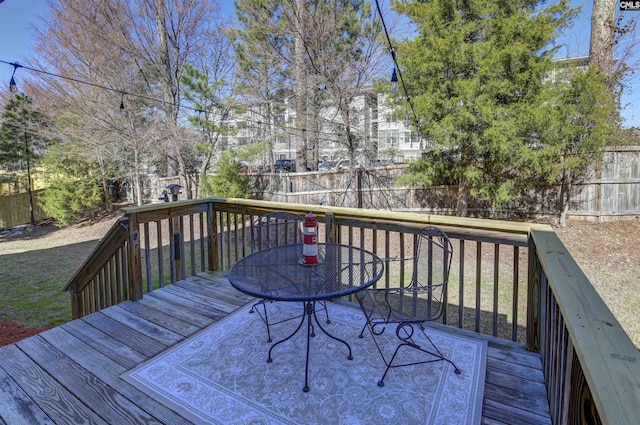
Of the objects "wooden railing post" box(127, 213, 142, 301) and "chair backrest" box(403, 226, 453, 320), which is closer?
"chair backrest" box(403, 226, 453, 320)

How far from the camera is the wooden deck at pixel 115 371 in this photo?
5.66 feet

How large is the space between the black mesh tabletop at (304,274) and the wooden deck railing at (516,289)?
40 cm

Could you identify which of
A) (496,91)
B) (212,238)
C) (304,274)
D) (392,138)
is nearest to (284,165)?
(392,138)

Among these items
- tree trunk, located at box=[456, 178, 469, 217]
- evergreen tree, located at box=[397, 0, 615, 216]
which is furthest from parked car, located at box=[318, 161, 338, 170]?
tree trunk, located at box=[456, 178, 469, 217]

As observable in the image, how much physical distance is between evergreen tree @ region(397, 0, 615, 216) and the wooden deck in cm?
588

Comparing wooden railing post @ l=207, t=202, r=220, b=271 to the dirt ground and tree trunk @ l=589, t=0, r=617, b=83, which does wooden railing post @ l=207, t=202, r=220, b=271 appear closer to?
the dirt ground

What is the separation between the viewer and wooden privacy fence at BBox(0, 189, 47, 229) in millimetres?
11500

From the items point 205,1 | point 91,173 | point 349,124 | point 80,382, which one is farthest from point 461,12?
point 91,173

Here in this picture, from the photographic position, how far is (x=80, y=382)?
6.46 ft

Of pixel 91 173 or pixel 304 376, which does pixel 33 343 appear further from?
pixel 91 173

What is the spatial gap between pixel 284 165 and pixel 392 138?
383cm

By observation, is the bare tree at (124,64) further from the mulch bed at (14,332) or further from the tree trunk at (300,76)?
the mulch bed at (14,332)

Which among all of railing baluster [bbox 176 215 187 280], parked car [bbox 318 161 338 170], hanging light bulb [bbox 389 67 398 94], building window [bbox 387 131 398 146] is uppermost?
hanging light bulb [bbox 389 67 398 94]

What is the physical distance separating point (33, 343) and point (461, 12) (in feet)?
29.1
